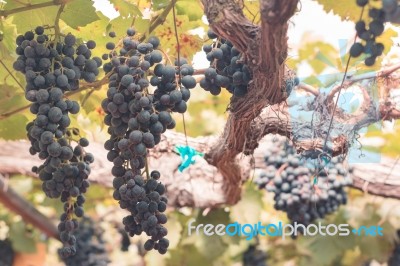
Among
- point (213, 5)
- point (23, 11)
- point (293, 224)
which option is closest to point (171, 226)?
point (293, 224)

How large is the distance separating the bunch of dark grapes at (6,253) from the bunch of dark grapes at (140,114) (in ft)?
7.68

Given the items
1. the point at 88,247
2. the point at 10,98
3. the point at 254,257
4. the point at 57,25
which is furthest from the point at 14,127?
the point at 254,257

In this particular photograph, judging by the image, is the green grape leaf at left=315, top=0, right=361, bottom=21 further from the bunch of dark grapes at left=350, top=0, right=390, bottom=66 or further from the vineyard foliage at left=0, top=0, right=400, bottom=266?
the bunch of dark grapes at left=350, top=0, right=390, bottom=66

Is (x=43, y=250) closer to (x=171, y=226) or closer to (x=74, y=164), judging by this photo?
(x=171, y=226)

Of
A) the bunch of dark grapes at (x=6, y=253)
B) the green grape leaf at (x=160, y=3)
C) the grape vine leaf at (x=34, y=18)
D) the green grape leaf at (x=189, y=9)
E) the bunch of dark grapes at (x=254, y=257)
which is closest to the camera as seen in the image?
the grape vine leaf at (x=34, y=18)

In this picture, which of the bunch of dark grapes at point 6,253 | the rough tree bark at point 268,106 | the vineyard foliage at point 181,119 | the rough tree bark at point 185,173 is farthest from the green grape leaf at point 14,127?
the bunch of dark grapes at point 6,253

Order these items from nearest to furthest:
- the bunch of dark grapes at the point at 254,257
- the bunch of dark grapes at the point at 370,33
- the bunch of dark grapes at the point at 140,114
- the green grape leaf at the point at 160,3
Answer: the bunch of dark grapes at the point at 370,33, the bunch of dark grapes at the point at 140,114, the green grape leaf at the point at 160,3, the bunch of dark grapes at the point at 254,257

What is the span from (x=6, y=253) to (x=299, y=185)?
1814mm

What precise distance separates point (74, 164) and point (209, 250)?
1.61 meters

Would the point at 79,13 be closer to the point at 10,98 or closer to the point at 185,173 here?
the point at 10,98

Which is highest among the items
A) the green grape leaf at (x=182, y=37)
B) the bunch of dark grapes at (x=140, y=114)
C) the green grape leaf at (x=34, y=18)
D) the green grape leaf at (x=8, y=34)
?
the green grape leaf at (x=182, y=37)

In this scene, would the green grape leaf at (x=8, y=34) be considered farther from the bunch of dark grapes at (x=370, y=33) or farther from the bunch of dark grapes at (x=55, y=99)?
the bunch of dark grapes at (x=370, y=33)

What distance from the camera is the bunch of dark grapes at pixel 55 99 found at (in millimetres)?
1516

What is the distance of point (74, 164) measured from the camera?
163cm
